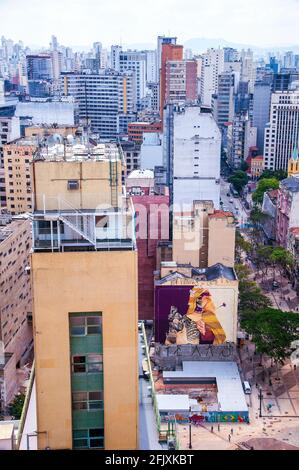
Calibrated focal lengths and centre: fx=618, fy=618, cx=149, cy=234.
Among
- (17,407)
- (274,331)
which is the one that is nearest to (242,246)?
(274,331)

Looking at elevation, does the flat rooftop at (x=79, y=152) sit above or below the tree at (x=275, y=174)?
above

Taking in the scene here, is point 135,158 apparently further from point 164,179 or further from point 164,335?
point 164,335

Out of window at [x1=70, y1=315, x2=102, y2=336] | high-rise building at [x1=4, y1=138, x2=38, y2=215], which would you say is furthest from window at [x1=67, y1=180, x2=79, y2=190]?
high-rise building at [x1=4, y1=138, x2=38, y2=215]

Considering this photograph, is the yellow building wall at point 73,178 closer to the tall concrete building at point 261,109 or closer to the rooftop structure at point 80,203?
the rooftop structure at point 80,203

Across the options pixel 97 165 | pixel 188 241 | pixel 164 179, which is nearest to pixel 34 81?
pixel 164 179

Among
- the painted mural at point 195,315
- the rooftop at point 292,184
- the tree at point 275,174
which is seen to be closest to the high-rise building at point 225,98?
the tree at point 275,174

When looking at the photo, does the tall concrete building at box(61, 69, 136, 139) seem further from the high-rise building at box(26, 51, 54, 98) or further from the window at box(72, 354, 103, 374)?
the window at box(72, 354, 103, 374)
